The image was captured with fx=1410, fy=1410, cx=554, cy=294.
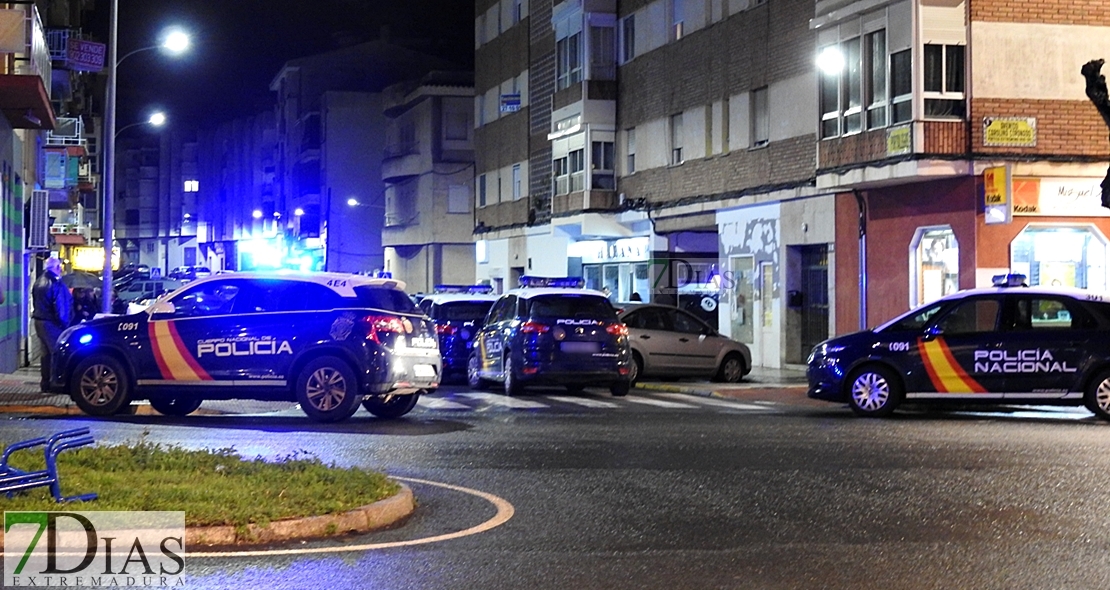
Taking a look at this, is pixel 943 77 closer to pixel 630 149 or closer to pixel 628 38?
pixel 630 149

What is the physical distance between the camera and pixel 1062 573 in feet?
25.5

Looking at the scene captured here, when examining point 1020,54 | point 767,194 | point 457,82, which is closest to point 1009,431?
point 1020,54

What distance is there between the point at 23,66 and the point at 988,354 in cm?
1567

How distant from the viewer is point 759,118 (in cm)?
3209

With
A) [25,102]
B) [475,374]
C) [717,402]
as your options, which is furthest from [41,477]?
[25,102]

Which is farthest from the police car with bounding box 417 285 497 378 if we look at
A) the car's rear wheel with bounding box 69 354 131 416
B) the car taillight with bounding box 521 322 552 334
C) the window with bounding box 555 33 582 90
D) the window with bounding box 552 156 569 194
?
the window with bounding box 552 156 569 194

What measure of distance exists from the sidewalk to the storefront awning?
4.77 m

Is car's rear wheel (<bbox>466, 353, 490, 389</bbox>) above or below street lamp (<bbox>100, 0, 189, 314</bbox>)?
below

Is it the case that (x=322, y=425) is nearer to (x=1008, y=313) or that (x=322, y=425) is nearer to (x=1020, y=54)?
(x=1008, y=313)

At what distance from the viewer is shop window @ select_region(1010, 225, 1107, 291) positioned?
82.2ft

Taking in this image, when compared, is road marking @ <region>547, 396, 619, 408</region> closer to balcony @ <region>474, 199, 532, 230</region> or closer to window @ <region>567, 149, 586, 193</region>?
window @ <region>567, 149, 586, 193</region>

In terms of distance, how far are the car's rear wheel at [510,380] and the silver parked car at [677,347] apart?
383cm

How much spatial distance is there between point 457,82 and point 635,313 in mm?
37676

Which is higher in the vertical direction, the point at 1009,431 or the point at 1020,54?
the point at 1020,54
